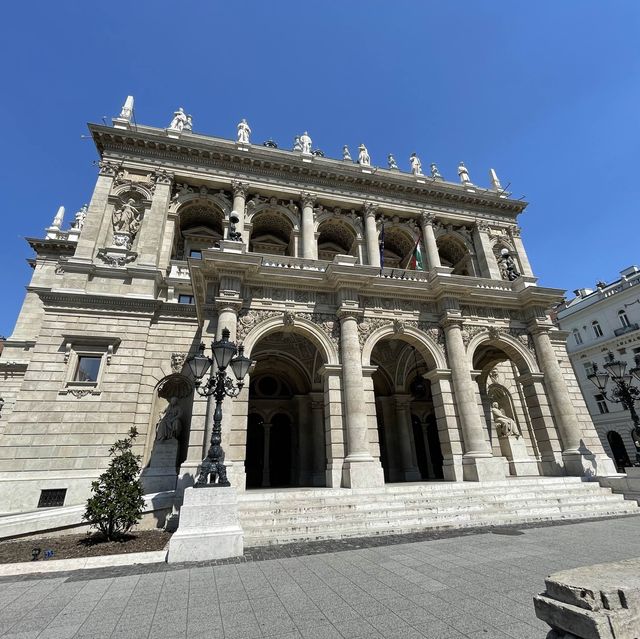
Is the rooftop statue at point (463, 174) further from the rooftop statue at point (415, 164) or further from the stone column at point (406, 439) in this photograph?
the stone column at point (406, 439)

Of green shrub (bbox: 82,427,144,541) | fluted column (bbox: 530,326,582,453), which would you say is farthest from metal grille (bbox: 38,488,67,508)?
fluted column (bbox: 530,326,582,453)

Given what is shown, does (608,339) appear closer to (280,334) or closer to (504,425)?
(504,425)

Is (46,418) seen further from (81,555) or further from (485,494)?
(485,494)

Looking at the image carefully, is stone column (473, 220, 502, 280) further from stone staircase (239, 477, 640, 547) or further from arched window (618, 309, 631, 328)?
arched window (618, 309, 631, 328)

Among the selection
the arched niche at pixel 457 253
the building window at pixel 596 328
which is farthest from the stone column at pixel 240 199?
the building window at pixel 596 328

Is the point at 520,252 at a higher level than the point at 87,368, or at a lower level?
higher

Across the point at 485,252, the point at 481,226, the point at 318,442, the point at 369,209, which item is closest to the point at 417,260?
the point at 369,209

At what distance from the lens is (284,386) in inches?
855

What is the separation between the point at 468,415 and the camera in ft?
46.8

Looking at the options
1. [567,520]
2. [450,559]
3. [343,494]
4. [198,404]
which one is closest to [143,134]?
[198,404]

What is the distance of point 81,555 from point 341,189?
80.7 ft

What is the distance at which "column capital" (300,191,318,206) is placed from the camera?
2445 cm

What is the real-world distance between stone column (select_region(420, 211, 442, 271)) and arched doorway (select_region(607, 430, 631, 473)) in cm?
2965

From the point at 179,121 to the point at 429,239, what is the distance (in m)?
20.5
